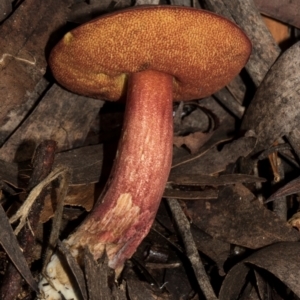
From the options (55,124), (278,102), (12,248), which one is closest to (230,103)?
(278,102)

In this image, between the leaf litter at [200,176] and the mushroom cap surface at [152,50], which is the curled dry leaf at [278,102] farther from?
the mushroom cap surface at [152,50]

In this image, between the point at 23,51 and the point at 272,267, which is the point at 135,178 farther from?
the point at 23,51

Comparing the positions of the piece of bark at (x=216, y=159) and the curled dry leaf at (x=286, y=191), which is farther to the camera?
the piece of bark at (x=216, y=159)

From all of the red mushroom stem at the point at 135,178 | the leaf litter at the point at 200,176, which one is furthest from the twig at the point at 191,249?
the red mushroom stem at the point at 135,178

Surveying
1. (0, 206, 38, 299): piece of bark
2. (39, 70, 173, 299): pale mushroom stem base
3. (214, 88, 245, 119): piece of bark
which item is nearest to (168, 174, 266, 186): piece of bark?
(39, 70, 173, 299): pale mushroom stem base

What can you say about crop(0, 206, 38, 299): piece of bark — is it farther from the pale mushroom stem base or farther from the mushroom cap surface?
the mushroom cap surface

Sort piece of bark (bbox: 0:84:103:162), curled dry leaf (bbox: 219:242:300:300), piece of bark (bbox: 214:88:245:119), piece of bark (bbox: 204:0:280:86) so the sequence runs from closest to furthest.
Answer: curled dry leaf (bbox: 219:242:300:300) < piece of bark (bbox: 0:84:103:162) < piece of bark (bbox: 204:0:280:86) < piece of bark (bbox: 214:88:245:119)

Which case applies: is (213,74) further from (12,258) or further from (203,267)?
(12,258)
